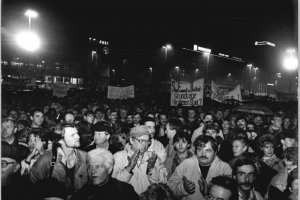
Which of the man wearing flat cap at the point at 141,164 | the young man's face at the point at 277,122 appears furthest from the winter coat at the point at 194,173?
the young man's face at the point at 277,122

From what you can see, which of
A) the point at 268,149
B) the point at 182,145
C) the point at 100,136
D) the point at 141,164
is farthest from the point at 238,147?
the point at 100,136

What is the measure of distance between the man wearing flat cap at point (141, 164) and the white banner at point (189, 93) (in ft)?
25.2

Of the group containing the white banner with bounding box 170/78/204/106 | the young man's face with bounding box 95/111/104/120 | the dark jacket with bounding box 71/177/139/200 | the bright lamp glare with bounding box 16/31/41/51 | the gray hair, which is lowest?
the dark jacket with bounding box 71/177/139/200

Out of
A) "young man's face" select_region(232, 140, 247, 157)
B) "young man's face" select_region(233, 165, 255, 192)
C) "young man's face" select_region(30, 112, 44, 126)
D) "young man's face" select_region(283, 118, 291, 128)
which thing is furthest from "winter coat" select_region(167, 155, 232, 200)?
"young man's face" select_region(283, 118, 291, 128)

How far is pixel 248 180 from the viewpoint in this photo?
389 centimetres

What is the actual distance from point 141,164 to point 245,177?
1.36 meters

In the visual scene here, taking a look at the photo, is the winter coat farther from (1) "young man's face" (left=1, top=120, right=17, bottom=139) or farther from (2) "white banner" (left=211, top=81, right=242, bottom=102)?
(2) "white banner" (left=211, top=81, right=242, bottom=102)

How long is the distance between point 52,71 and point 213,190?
147 ft

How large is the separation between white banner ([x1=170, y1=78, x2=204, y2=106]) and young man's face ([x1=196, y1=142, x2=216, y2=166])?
7.74 metres

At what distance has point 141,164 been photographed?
4586 mm

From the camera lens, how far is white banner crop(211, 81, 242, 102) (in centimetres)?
1353

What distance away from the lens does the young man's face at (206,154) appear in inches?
173

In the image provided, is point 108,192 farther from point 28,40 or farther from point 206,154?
point 28,40

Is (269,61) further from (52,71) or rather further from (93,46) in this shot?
(52,71)
